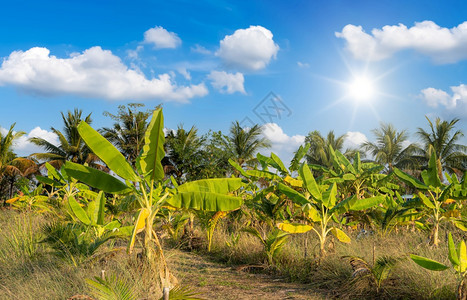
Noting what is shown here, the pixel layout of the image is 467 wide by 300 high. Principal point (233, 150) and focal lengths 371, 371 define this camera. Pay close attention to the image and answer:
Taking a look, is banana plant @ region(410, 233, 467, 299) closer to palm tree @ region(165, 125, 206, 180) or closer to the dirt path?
the dirt path

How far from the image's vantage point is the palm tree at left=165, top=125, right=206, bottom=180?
95.3 feet

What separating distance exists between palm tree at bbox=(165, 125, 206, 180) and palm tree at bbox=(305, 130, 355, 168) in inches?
365

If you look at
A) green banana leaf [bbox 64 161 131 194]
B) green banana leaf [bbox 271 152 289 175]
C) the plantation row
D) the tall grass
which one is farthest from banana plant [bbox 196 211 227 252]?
green banana leaf [bbox 64 161 131 194]

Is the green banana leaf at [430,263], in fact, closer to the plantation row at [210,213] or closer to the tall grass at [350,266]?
the plantation row at [210,213]

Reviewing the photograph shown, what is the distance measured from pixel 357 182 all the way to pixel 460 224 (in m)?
3.00

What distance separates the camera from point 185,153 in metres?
29.8

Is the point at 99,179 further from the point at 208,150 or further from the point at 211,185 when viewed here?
the point at 208,150

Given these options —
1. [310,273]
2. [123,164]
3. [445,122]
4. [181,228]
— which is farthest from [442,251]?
[445,122]

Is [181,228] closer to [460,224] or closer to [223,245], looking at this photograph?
[223,245]

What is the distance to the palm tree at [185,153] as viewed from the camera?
→ 29047mm

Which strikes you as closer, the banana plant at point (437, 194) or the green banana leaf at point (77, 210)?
the green banana leaf at point (77, 210)

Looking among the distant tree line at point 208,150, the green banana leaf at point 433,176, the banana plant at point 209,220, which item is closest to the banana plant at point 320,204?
the green banana leaf at point 433,176

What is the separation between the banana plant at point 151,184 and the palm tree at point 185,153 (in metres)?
22.6

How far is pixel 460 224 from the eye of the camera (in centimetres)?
807
